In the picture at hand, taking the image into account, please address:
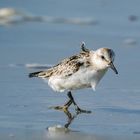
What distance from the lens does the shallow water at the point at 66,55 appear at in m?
7.09

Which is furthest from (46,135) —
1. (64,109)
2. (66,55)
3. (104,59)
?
(66,55)

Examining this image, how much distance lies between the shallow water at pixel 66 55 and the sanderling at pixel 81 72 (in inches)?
8.5

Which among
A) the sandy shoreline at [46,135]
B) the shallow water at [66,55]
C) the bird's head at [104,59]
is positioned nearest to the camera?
the sandy shoreline at [46,135]

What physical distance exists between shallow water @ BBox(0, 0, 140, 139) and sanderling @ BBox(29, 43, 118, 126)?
0.70ft

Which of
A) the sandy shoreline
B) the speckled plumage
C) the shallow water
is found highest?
the speckled plumage

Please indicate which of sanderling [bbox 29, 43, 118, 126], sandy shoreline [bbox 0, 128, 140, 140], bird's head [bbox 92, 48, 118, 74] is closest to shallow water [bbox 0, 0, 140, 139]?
sandy shoreline [bbox 0, 128, 140, 140]

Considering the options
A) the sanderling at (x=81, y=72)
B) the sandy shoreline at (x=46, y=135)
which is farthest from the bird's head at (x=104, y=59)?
the sandy shoreline at (x=46, y=135)

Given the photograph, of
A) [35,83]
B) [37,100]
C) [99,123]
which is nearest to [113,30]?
[35,83]

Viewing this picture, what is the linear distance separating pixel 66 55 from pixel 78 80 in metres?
2.70

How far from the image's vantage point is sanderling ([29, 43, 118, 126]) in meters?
7.50

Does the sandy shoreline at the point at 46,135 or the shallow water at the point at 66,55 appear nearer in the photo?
the sandy shoreline at the point at 46,135

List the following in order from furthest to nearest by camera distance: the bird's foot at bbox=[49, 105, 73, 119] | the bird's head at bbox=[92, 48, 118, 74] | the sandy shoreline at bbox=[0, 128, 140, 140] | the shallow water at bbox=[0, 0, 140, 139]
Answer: the bird's foot at bbox=[49, 105, 73, 119]
the bird's head at bbox=[92, 48, 118, 74]
the shallow water at bbox=[0, 0, 140, 139]
the sandy shoreline at bbox=[0, 128, 140, 140]

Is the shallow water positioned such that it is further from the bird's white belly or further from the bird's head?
the bird's head

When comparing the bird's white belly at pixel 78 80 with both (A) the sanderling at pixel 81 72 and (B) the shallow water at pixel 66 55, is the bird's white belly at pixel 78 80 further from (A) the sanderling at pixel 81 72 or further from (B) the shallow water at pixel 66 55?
(B) the shallow water at pixel 66 55
